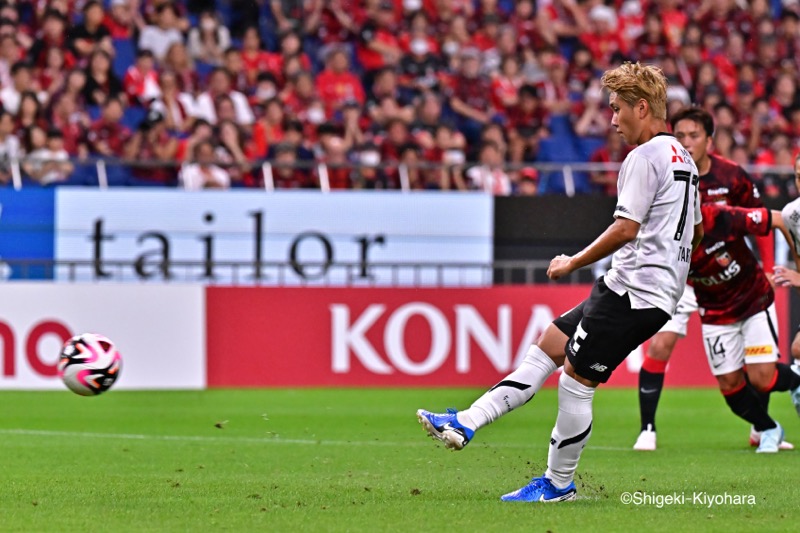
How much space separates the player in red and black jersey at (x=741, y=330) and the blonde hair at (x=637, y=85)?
10.7ft

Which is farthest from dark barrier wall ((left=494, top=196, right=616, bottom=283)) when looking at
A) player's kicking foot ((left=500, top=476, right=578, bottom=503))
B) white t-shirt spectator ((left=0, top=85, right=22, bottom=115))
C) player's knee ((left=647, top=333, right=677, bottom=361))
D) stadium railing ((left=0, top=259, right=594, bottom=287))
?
player's kicking foot ((left=500, top=476, right=578, bottom=503))

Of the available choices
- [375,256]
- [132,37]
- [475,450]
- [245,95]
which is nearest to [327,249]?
[375,256]

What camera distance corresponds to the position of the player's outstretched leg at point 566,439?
22.3 feet

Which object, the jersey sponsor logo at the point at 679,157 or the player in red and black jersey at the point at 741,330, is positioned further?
the player in red and black jersey at the point at 741,330

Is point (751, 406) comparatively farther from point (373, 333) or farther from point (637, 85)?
point (373, 333)

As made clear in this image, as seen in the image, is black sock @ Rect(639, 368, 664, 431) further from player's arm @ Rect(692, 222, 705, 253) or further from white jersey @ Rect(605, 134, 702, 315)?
white jersey @ Rect(605, 134, 702, 315)

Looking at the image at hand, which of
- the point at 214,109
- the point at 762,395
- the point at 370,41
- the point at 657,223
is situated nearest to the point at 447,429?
the point at 657,223

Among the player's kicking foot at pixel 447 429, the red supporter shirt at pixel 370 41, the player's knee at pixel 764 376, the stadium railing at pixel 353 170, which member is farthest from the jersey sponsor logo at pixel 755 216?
the red supporter shirt at pixel 370 41

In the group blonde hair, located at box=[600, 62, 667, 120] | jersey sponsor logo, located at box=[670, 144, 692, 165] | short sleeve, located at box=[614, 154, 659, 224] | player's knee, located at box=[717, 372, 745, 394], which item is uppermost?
blonde hair, located at box=[600, 62, 667, 120]

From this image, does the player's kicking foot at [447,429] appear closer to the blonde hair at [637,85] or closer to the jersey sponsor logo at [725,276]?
the blonde hair at [637,85]

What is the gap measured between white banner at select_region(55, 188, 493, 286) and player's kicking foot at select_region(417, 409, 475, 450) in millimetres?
9181

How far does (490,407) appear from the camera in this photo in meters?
6.94

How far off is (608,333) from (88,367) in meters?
3.86

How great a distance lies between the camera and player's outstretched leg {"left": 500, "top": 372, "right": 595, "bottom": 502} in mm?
6793
